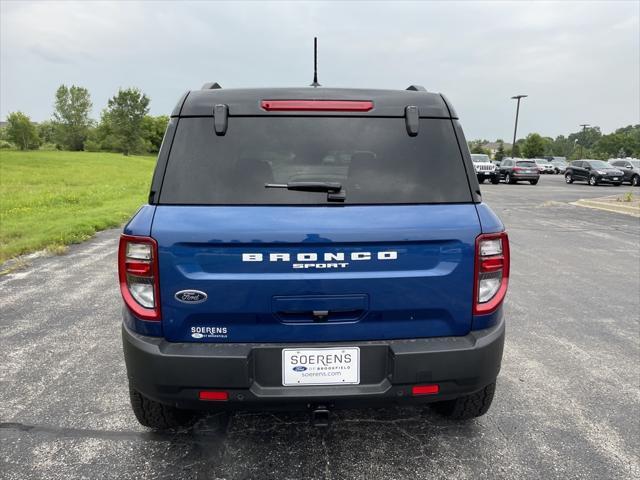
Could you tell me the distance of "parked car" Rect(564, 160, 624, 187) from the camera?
30297mm

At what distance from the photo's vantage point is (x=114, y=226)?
11.6 meters

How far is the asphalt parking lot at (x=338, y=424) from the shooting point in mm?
2609

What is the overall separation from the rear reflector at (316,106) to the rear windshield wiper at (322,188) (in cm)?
42

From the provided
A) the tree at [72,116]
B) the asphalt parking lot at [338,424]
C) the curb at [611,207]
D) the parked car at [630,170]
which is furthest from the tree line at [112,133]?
the asphalt parking lot at [338,424]

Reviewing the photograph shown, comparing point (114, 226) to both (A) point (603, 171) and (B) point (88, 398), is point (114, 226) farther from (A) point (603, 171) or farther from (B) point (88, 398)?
(A) point (603, 171)

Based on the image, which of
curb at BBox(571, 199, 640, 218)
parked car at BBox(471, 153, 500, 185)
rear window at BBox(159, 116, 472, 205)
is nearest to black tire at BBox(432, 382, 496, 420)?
rear window at BBox(159, 116, 472, 205)

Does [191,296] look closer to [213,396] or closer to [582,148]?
[213,396]

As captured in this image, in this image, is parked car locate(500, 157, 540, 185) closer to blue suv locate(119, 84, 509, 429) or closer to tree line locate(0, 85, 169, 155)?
blue suv locate(119, 84, 509, 429)

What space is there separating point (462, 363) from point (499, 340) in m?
0.27

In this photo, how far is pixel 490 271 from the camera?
7.75ft

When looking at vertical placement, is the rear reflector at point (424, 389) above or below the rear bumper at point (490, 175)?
above

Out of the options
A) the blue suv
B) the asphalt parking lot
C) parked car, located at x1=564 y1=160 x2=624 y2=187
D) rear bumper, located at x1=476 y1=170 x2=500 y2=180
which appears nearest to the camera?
the blue suv

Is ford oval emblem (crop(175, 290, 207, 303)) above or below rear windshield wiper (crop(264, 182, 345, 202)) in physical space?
below

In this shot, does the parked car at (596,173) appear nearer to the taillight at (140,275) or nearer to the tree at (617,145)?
the taillight at (140,275)
